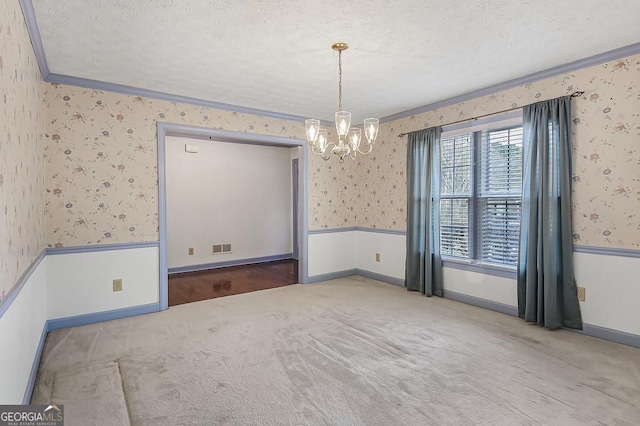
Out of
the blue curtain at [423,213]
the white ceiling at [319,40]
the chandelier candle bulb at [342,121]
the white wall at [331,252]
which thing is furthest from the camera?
the white wall at [331,252]

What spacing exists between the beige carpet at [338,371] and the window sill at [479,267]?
1.51 feet

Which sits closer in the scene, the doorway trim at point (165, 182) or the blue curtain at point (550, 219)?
the blue curtain at point (550, 219)

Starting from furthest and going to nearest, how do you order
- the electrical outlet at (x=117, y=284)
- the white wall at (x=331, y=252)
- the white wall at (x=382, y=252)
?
the white wall at (x=331, y=252) < the white wall at (x=382, y=252) < the electrical outlet at (x=117, y=284)

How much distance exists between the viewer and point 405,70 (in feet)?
10.8

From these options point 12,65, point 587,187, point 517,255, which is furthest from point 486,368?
point 12,65

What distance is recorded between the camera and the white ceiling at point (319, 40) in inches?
88.4

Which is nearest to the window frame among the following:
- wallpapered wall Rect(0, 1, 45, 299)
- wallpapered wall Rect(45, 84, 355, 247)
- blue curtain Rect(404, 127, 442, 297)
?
blue curtain Rect(404, 127, 442, 297)

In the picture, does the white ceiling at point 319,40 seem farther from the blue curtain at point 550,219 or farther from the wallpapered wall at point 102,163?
the blue curtain at point 550,219

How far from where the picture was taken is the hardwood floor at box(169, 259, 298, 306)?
4.78 meters

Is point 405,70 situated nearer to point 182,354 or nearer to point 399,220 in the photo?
point 399,220

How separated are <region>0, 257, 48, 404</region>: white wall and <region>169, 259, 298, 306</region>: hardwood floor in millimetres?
1783

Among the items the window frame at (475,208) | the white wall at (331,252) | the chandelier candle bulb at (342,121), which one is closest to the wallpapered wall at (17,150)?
the chandelier candle bulb at (342,121)

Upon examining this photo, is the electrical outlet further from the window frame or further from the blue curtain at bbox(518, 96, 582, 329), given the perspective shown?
the blue curtain at bbox(518, 96, 582, 329)

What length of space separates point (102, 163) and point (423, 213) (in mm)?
3878
